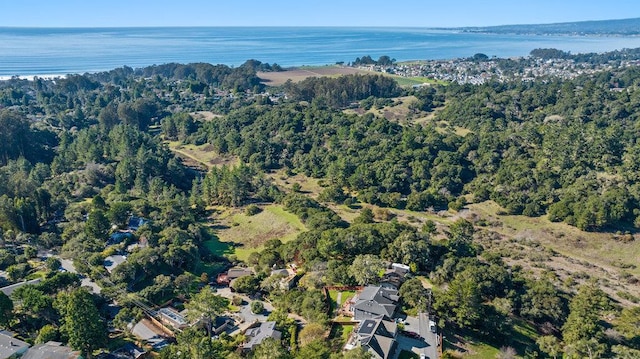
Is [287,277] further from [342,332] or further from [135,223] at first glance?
[135,223]

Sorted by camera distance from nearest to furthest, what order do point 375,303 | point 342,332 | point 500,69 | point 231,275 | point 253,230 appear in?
point 342,332 < point 375,303 < point 231,275 < point 253,230 < point 500,69

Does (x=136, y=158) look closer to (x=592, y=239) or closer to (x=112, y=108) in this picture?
(x=112, y=108)

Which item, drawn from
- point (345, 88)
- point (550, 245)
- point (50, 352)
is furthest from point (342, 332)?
point (345, 88)

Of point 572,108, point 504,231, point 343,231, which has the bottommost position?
point 504,231

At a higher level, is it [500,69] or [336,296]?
[500,69]

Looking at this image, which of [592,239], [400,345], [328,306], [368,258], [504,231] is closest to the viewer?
[400,345]

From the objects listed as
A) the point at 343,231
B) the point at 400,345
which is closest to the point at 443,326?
the point at 400,345
